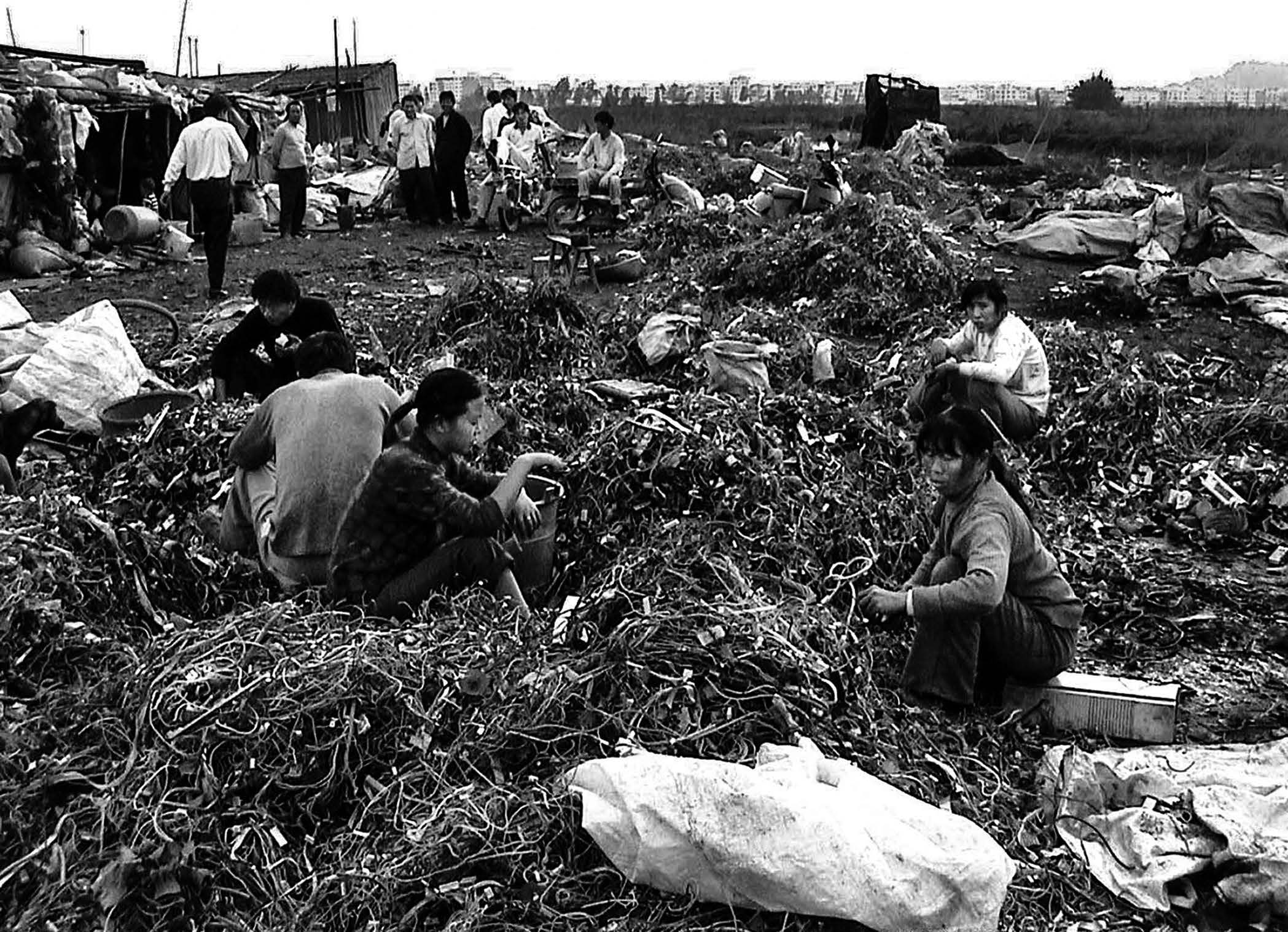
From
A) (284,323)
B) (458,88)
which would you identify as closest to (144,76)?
(284,323)

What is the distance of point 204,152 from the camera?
949cm

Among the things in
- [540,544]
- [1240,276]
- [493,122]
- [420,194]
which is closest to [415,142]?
[420,194]

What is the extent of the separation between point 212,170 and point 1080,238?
8.33m

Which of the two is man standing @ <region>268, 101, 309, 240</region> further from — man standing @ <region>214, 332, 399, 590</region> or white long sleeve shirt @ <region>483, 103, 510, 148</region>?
man standing @ <region>214, 332, 399, 590</region>

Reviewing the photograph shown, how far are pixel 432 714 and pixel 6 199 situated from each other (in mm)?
10539

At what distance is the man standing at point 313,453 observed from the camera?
404cm

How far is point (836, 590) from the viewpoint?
4.27 metres

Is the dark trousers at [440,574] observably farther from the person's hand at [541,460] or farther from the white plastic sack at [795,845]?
the white plastic sack at [795,845]

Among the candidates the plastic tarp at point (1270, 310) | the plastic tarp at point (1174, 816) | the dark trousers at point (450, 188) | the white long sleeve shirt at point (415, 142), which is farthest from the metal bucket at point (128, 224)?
the plastic tarp at point (1174, 816)

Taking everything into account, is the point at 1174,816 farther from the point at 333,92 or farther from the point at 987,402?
the point at 333,92

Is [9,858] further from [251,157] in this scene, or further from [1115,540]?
[251,157]

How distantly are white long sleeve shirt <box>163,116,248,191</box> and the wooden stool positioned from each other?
8.30ft

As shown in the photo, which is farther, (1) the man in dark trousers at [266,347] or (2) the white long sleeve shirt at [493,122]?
(2) the white long sleeve shirt at [493,122]

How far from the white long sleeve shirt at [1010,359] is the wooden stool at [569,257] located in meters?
4.88
